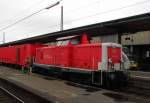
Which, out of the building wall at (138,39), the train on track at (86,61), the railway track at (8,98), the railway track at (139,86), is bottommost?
the railway track at (8,98)

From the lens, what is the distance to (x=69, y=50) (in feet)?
68.6

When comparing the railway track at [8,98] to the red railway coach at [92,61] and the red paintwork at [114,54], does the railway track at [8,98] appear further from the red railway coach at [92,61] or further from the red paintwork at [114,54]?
the red paintwork at [114,54]

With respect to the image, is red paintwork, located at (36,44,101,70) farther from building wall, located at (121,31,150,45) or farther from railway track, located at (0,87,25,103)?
building wall, located at (121,31,150,45)

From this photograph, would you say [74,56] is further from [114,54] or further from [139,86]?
[139,86]

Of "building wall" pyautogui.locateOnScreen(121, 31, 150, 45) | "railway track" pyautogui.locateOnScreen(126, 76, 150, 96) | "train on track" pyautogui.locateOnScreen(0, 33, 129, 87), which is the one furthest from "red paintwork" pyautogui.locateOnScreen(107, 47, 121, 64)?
"building wall" pyautogui.locateOnScreen(121, 31, 150, 45)

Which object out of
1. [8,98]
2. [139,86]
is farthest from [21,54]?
[139,86]

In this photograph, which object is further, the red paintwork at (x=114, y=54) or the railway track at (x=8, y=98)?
the red paintwork at (x=114, y=54)

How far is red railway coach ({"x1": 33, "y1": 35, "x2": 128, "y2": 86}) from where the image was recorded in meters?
17.4

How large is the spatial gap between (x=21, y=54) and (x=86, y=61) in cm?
1592

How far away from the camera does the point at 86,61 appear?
18906 mm

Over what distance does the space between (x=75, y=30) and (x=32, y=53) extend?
6.72m

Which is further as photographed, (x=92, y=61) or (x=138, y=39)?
(x=138, y=39)

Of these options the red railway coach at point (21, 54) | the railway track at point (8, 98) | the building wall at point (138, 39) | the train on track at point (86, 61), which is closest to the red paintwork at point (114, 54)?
the train on track at point (86, 61)

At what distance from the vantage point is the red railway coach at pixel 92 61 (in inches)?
686
